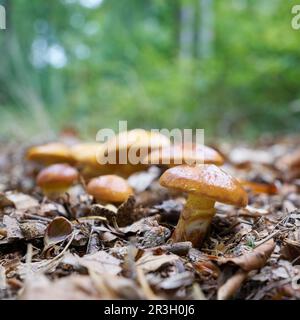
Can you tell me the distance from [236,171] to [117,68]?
736 cm

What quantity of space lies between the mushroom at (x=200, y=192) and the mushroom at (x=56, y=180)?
3.61ft

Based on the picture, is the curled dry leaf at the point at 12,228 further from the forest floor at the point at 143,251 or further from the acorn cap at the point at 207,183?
the acorn cap at the point at 207,183

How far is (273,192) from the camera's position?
271 centimetres

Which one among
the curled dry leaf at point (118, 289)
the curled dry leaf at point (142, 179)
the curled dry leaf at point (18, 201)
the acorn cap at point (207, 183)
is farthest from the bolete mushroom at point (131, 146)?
the curled dry leaf at point (118, 289)

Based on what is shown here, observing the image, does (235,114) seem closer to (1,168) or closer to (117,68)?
(117,68)

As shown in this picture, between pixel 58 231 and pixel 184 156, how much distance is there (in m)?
0.79

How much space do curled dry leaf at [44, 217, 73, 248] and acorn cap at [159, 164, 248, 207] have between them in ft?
1.70

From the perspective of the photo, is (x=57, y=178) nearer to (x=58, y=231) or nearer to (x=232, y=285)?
(x=58, y=231)

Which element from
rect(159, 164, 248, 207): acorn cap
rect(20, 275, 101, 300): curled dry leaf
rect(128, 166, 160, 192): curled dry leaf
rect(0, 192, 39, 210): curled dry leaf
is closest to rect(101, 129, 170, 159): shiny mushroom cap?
rect(128, 166, 160, 192): curled dry leaf

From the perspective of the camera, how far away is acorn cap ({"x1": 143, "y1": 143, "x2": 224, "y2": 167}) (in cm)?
204

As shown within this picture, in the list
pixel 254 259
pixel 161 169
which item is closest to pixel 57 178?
pixel 161 169

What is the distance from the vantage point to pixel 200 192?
61.2 inches

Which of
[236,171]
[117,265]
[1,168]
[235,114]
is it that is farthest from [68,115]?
[117,265]
